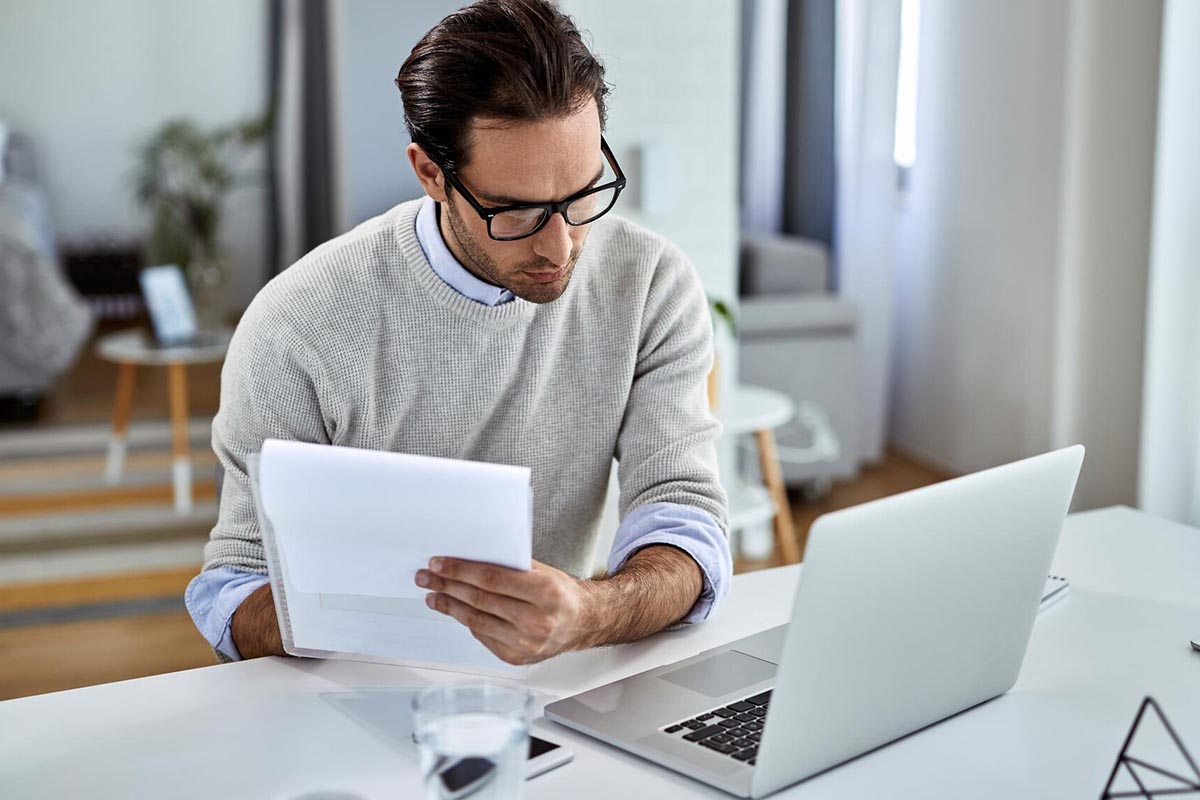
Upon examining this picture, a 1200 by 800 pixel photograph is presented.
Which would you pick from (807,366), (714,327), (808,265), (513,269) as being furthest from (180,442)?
(513,269)

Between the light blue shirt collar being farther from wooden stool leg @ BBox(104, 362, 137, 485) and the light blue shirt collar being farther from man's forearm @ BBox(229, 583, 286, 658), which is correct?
wooden stool leg @ BBox(104, 362, 137, 485)

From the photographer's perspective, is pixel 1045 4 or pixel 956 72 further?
pixel 956 72

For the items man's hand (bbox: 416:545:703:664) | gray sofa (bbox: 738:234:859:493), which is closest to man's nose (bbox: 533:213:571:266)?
man's hand (bbox: 416:545:703:664)

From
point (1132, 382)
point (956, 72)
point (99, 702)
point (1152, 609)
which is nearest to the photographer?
point (99, 702)

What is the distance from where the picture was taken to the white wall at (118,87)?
741 cm

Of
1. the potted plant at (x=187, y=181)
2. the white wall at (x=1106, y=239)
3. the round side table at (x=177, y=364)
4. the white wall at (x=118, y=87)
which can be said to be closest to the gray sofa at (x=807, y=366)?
the white wall at (x=1106, y=239)

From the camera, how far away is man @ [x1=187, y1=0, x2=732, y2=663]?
1.26 m

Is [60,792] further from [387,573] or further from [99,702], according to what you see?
[387,573]

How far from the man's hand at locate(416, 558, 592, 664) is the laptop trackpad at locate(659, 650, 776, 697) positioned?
13 centimetres

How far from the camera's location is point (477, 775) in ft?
2.58

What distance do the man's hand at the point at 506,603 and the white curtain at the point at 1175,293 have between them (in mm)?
1959

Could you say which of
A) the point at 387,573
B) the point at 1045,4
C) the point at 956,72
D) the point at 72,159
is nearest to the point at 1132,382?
the point at 1045,4

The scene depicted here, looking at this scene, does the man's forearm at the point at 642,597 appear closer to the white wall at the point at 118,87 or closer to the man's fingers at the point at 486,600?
the man's fingers at the point at 486,600

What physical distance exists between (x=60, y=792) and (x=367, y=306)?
2.03 feet
